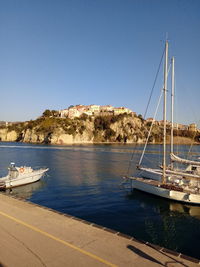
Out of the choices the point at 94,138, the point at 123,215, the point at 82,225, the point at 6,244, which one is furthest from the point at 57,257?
the point at 94,138

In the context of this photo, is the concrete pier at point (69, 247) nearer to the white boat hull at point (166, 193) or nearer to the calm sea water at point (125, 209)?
the calm sea water at point (125, 209)

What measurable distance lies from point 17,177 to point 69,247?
2268 centimetres

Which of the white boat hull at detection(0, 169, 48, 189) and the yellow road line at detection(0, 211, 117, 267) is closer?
the yellow road line at detection(0, 211, 117, 267)

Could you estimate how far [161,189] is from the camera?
965 inches

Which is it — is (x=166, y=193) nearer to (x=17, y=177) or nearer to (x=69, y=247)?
(x=69, y=247)

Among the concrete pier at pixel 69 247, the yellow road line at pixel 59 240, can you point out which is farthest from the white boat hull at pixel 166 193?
the yellow road line at pixel 59 240

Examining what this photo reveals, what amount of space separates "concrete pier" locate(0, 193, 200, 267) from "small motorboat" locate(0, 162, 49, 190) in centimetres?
1695

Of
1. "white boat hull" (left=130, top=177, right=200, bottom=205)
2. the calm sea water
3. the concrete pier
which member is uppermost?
the concrete pier

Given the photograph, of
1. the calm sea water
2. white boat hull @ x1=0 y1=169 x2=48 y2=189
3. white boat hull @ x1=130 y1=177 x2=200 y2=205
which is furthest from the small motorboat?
white boat hull @ x1=130 y1=177 x2=200 y2=205

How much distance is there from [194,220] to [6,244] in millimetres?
15552

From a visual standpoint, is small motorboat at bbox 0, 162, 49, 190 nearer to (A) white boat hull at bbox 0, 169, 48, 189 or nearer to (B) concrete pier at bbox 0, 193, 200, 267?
(A) white boat hull at bbox 0, 169, 48, 189

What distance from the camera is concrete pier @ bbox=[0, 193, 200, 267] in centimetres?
830

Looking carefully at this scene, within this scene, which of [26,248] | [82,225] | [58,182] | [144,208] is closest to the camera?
[26,248]

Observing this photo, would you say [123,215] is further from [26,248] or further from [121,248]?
[26,248]
